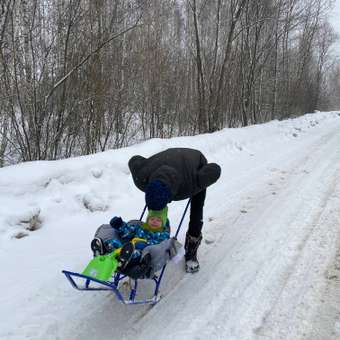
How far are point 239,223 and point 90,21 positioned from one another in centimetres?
564

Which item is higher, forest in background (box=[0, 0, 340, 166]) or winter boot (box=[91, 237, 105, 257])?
forest in background (box=[0, 0, 340, 166])

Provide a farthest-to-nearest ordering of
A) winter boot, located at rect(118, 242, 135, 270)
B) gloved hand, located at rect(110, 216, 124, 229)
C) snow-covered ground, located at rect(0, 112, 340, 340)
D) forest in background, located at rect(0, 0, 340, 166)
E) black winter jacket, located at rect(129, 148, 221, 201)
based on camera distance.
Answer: forest in background, located at rect(0, 0, 340, 166), gloved hand, located at rect(110, 216, 124, 229), black winter jacket, located at rect(129, 148, 221, 201), snow-covered ground, located at rect(0, 112, 340, 340), winter boot, located at rect(118, 242, 135, 270)

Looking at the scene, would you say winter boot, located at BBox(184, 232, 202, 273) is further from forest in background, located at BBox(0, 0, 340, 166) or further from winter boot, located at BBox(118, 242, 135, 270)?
forest in background, located at BBox(0, 0, 340, 166)

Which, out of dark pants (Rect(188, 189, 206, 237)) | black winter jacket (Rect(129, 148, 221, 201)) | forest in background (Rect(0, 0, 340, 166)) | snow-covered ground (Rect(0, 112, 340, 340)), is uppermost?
forest in background (Rect(0, 0, 340, 166))

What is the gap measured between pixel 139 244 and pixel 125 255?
0.26m

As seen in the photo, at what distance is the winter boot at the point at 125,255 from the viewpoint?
2.74 metres

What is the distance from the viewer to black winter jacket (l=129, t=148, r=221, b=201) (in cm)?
329

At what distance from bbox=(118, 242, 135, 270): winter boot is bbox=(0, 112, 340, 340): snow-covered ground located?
578 mm

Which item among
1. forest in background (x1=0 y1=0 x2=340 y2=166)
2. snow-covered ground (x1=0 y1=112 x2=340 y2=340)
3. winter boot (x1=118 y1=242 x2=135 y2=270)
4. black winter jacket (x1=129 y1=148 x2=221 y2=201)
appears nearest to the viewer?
winter boot (x1=118 y1=242 x2=135 y2=270)

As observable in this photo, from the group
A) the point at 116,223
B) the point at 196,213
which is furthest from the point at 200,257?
the point at 116,223

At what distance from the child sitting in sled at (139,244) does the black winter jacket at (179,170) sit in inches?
11.5

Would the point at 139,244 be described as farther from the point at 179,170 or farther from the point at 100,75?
the point at 100,75

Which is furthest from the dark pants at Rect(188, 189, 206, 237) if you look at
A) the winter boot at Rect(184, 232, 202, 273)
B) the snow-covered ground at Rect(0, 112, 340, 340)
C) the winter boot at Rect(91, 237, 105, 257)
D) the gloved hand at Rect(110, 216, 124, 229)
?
the winter boot at Rect(91, 237, 105, 257)

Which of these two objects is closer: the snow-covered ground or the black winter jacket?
the snow-covered ground
